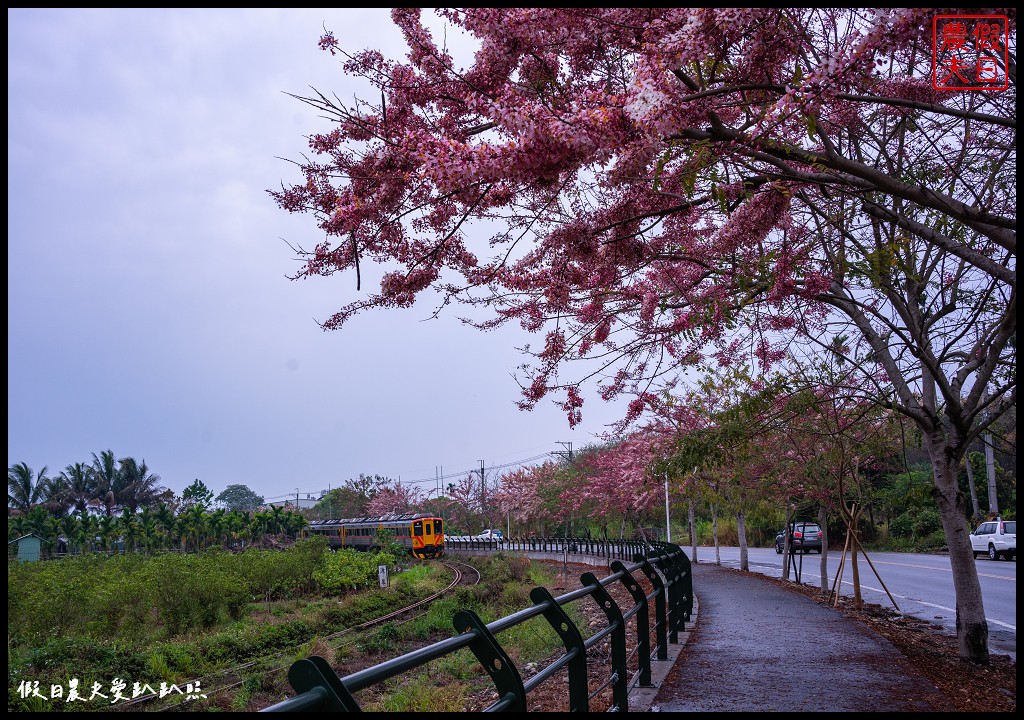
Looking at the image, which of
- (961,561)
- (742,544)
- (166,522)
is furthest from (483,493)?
(961,561)

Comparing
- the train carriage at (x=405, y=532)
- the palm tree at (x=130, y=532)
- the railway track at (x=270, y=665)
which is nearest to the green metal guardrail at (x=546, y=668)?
the railway track at (x=270, y=665)

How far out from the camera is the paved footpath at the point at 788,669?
20.5 feet

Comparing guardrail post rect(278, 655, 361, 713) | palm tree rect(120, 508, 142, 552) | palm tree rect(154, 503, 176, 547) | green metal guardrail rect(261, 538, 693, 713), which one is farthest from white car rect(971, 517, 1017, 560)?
palm tree rect(154, 503, 176, 547)

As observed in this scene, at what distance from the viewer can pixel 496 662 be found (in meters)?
3.59

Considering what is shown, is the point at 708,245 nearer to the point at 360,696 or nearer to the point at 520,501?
the point at 360,696

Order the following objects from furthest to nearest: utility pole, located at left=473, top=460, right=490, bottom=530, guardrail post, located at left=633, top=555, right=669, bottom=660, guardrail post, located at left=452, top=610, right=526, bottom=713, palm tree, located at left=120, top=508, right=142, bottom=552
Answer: utility pole, located at left=473, top=460, right=490, bottom=530, palm tree, located at left=120, top=508, right=142, bottom=552, guardrail post, located at left=633, top=555, right=669, bottom=660, guardrail post, located at left=452, top=610, right=526, bottom=713

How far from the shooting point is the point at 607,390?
9.62 meters

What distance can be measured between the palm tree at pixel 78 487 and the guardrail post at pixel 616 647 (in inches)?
2720

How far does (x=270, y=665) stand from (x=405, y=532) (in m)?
29.7

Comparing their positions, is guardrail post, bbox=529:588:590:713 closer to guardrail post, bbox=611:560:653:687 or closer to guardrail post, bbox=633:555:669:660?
guardrail post, bbox=611:560:653:687

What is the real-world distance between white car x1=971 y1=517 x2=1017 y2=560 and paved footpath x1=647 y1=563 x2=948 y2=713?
68.6ft

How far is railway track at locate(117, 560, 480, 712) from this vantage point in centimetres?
1273

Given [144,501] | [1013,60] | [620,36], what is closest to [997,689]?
[1013,60]

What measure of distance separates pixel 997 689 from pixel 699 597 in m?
8.43
